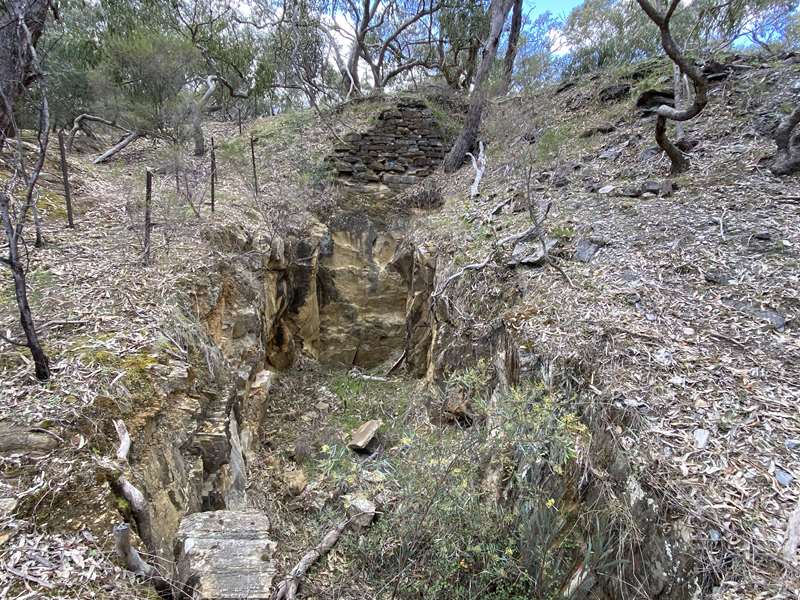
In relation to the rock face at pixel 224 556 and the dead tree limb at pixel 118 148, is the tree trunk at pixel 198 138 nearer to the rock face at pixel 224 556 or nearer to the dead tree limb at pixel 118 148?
the dead tree limb at pixel 118 148

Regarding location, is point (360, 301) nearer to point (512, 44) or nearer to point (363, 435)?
point (363, 435)

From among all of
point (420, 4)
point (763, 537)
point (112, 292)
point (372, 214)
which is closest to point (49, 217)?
point (112, 292)

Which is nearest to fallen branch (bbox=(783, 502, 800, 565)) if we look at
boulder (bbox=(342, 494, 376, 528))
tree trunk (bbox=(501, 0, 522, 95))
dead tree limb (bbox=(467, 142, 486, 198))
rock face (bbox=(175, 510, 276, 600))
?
boulder (bbox=(342, 494, 376, 528))

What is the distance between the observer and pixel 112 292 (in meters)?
3.43

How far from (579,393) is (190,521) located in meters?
2.49

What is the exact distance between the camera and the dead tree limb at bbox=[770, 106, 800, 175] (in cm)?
397

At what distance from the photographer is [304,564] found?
8.89 feet

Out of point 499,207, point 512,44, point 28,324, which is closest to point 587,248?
point 499,207

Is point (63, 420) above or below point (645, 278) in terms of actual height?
below

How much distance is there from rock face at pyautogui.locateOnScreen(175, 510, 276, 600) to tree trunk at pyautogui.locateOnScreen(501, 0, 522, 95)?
987 centimetres

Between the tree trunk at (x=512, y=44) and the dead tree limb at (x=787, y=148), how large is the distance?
6349 mm

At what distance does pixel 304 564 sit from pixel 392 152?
7.76m

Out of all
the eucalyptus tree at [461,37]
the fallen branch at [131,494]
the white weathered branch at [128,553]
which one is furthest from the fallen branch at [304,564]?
the eucalyptus tree at [461,37]

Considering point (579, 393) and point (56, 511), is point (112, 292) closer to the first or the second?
point (56, 511)
